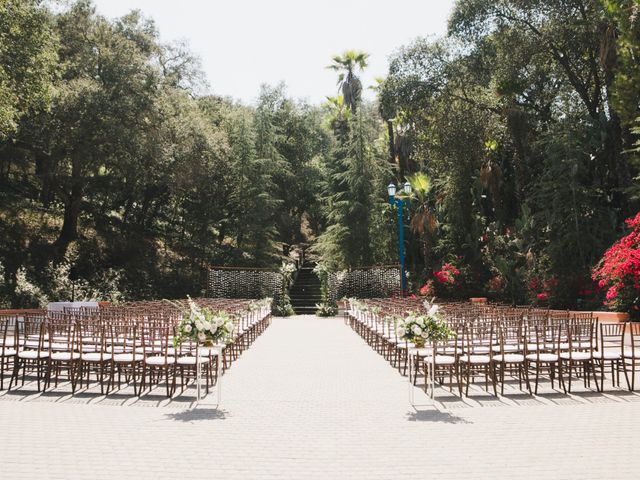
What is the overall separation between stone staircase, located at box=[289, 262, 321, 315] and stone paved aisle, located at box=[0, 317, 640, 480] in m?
25.5

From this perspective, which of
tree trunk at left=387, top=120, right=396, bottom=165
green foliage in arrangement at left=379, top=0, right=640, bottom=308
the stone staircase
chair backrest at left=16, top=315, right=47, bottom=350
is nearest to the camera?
chair backrest at left=16, top=315, right=47, bottom=350

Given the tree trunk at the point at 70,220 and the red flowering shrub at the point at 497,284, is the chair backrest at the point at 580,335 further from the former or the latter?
the tree trunk at the point at 70,220

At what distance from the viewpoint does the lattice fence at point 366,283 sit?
32.4 meters

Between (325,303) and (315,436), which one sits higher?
(325,303)

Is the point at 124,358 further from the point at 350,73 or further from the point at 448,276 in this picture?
the point at 350,73

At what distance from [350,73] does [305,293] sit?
1787 centimetres

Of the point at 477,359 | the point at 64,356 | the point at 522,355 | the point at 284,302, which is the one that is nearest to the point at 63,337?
the point at 64,356

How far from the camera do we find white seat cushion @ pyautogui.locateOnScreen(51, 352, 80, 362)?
30.8ft

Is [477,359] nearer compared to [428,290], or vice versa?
[477,359]

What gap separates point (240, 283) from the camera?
3312cm

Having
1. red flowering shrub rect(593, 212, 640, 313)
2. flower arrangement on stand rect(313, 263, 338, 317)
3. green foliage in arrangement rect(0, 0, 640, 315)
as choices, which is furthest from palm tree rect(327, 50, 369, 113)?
red flowering shrub rect(593, 212, 640, 313)

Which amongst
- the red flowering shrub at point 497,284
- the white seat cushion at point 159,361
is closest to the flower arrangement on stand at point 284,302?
the red flowering shrub at point 497,284

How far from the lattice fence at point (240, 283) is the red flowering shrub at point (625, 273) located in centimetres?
1906

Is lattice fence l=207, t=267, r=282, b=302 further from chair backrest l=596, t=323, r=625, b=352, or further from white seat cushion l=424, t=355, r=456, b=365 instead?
white seat cushion l=424, t=355, r=456, b=365
